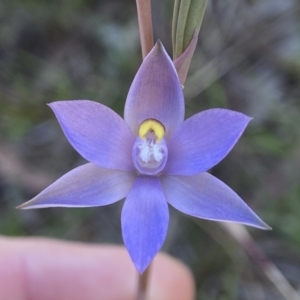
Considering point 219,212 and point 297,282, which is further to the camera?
point 297,282

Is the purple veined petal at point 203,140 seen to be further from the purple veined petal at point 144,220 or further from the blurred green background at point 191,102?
the blurred green background at point 191,102

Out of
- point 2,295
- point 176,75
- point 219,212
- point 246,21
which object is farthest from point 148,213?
point 246,21

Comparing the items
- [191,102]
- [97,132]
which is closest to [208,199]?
[97,132]

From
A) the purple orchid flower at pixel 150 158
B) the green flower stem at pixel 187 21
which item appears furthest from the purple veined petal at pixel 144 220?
the green flower stem at pixel 187 21

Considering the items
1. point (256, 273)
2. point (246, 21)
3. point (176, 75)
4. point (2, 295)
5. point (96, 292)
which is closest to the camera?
point (176, 75)

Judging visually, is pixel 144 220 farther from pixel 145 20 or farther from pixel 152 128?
pixel 145 20

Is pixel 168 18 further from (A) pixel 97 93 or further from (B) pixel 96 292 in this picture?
(B) pixel 96 292

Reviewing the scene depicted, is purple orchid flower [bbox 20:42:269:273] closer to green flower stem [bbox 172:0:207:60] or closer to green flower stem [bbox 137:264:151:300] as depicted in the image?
green flower stem [bbox 172:0:207:60]

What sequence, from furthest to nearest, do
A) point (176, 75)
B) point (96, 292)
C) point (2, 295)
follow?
point (96, 292), point (2, 295), point (176, 75)
